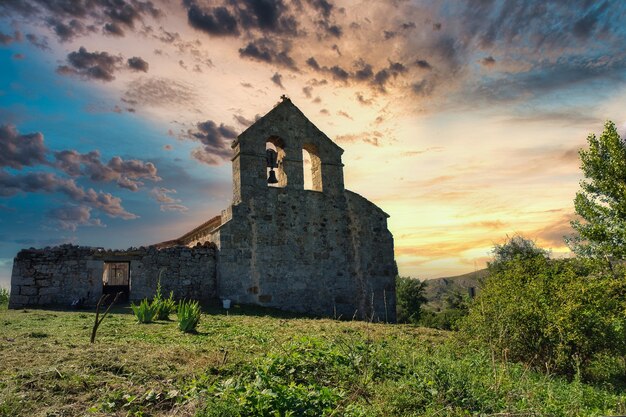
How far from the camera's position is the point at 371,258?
736 inches

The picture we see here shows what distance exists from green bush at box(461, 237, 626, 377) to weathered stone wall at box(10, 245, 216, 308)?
9.47 meters

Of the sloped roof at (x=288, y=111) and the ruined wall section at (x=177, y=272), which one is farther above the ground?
the sloped roof at (x=288, y=111)

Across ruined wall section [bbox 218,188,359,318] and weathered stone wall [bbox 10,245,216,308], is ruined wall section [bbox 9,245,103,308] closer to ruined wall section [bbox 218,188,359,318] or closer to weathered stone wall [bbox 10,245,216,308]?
weathered stone wall [bbox 10,245,216,308]

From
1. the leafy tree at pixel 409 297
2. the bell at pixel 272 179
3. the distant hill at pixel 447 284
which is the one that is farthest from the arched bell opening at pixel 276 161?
the distant hill at pixel 447 284

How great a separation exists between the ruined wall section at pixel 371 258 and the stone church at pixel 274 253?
0.14 feet

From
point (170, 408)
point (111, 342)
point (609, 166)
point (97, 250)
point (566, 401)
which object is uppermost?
point (609, 166)

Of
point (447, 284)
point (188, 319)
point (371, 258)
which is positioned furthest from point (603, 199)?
point (447, 284)

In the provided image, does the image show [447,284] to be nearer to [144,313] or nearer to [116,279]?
[116,279]

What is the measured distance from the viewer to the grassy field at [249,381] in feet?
17.0

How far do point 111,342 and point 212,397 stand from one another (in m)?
4.18

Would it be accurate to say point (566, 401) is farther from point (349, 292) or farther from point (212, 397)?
point (349, 292)

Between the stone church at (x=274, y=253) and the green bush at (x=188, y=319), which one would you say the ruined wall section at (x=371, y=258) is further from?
the green bush at (x=188, y=319)

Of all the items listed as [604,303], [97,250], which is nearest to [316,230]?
[97,250]

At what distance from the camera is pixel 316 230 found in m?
17.7
